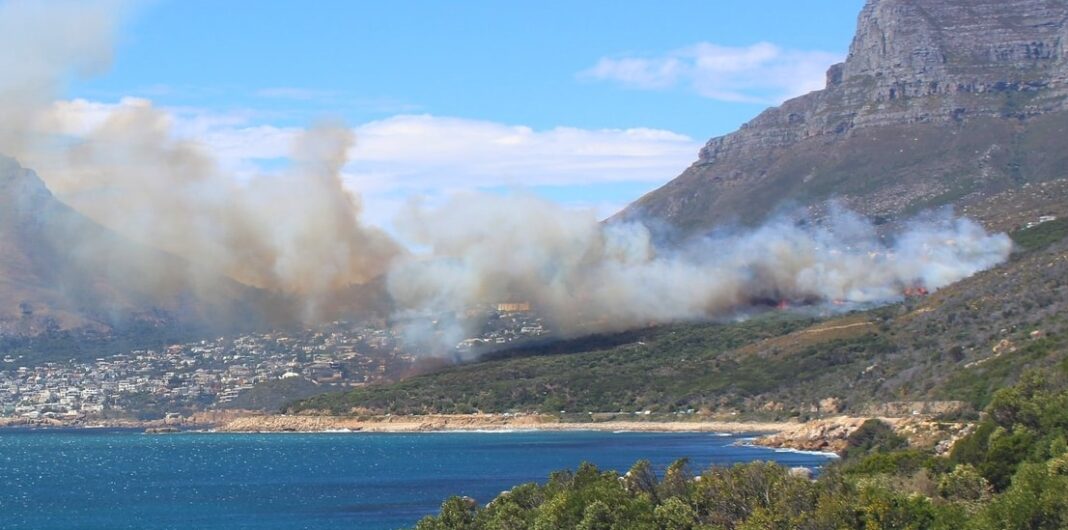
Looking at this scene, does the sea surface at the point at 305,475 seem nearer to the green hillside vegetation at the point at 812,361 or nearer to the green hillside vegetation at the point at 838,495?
the green hillside vegetation at the point at 812,361

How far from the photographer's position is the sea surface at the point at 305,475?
108 meters

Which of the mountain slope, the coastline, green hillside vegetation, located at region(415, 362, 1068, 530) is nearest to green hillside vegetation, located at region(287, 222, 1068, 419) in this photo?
the mountain slope

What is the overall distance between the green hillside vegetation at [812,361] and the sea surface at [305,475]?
24.2 feet

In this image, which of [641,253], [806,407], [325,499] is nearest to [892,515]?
[325,499]

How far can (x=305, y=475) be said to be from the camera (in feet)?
470

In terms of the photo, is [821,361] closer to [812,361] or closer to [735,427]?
[812,361]

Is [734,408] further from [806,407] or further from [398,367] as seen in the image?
[398,367]

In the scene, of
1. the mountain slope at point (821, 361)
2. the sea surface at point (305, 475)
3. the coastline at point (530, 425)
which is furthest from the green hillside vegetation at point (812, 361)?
the sea surface at point (305, 475)

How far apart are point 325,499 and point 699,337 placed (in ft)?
291

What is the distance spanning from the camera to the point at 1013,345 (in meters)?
138

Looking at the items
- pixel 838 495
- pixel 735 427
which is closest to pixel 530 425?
pixel 735 427

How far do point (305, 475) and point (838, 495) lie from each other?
294 feet

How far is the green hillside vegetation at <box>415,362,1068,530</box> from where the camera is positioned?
56.7 meters

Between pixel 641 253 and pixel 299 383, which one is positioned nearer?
pixel 641 253
